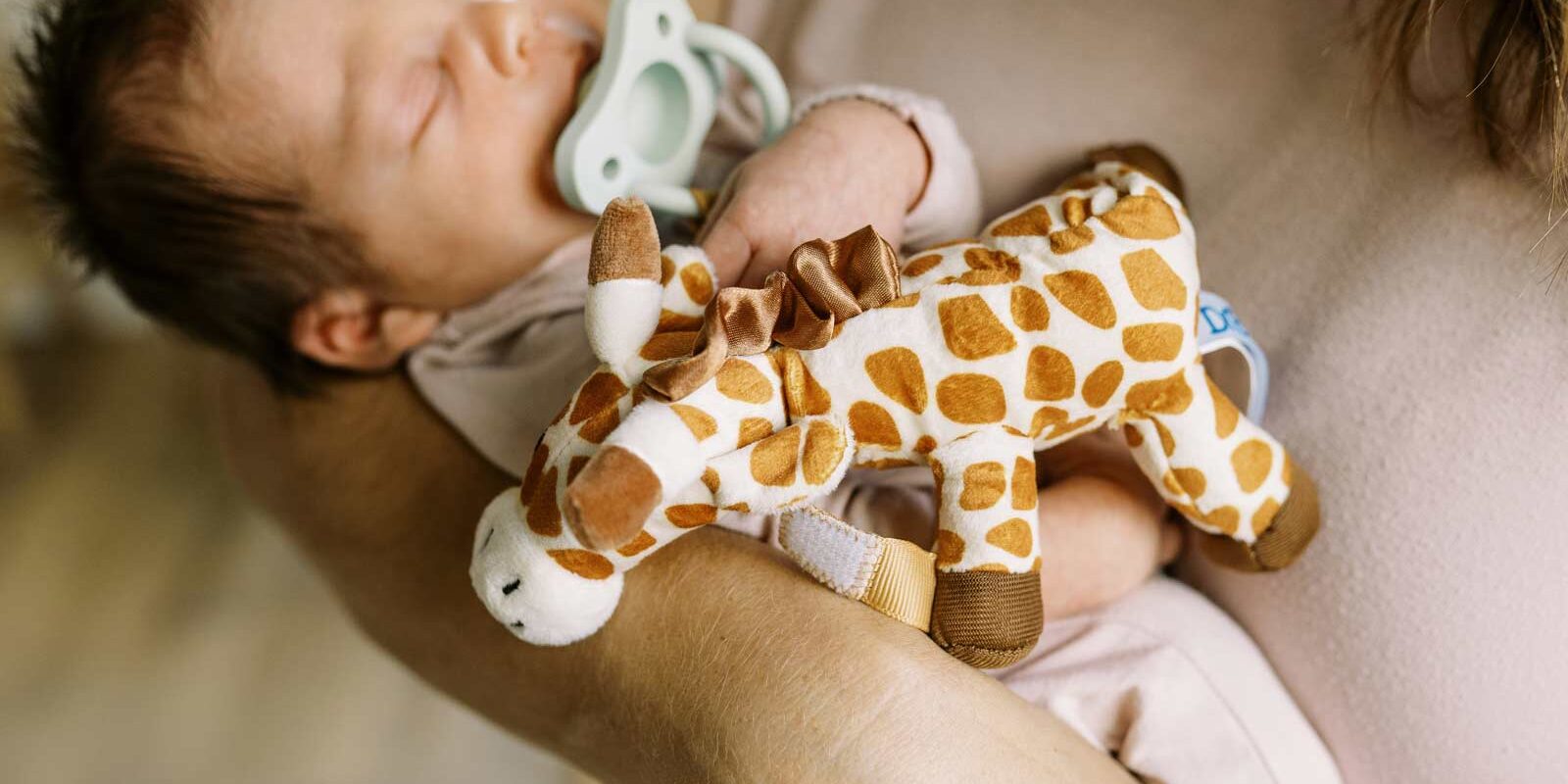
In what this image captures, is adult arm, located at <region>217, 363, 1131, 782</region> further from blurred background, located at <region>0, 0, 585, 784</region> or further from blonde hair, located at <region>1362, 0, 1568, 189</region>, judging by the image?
blurred background, located at <region>0, 0, 585, 784</region>

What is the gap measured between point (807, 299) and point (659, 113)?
0.40 meters

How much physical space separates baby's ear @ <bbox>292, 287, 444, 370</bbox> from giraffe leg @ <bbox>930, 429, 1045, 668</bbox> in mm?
571

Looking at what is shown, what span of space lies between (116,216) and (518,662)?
20.0 inches

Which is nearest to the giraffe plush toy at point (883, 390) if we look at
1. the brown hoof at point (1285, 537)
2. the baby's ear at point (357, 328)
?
the brown hoof at point (1285, 537)

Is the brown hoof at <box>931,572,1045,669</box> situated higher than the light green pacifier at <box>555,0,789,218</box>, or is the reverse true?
the light green pacifier at <box>555,0,789,218</box>

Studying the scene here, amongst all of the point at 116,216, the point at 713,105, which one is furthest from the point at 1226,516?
the point at 116,216

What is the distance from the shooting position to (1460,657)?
0.69 metres

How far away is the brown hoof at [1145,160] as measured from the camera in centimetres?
81

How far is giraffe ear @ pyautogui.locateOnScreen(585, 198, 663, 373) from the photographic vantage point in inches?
21.8

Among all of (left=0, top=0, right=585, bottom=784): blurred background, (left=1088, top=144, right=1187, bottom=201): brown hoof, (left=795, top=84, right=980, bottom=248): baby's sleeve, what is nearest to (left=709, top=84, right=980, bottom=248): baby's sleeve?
(left=795, top=84, right=980, bottom=248): baby's sleeve

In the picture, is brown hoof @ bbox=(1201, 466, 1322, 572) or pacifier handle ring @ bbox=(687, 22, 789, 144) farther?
pacifier handle ring @ bbox=(687, 22, 789, 144)

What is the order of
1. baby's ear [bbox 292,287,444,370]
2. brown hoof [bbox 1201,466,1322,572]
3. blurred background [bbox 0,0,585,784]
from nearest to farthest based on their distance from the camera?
brown hoof [bbox 1201,466,1322,572] → baby's ear [bbox 292,287,444,370] → blurred background [bbox 0,0,585,784]

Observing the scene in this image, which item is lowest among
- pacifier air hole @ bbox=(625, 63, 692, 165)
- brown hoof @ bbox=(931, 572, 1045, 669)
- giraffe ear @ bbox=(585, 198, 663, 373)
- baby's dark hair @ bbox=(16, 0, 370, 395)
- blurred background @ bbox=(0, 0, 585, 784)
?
blurred background @ bbox=(0, 0, 585, 784)

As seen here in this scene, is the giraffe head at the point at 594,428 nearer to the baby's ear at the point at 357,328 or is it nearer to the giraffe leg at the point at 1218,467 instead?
the giraffe leg at the point at 1218,467
